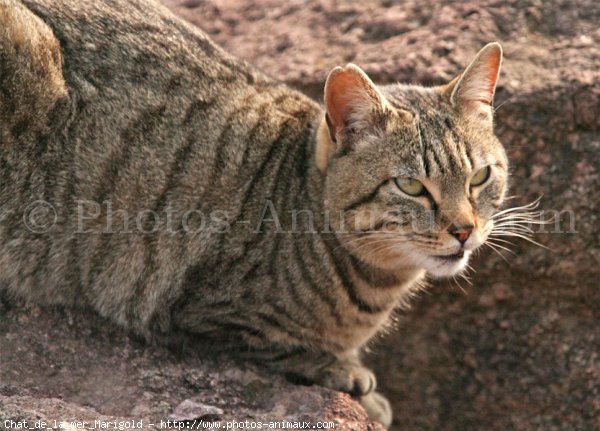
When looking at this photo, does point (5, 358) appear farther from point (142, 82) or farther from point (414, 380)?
point (414, 380)

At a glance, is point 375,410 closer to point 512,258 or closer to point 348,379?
point 348,379

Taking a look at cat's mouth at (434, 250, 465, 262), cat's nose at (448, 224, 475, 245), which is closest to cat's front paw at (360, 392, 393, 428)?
cat's mouth at (434, 250, 465, 262)

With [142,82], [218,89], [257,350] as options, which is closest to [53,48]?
[142,82]

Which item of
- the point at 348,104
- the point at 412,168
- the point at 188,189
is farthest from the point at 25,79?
the point at 412,168

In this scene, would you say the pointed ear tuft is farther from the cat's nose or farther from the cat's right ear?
the cat's nose

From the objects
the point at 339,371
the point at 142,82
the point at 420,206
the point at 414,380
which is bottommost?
the point at 414,380

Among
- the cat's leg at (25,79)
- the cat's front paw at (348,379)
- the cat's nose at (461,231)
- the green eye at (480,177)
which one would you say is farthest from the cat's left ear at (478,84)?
the cat's leg at (25,79)

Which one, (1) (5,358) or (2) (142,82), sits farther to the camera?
(2) (142,82)
